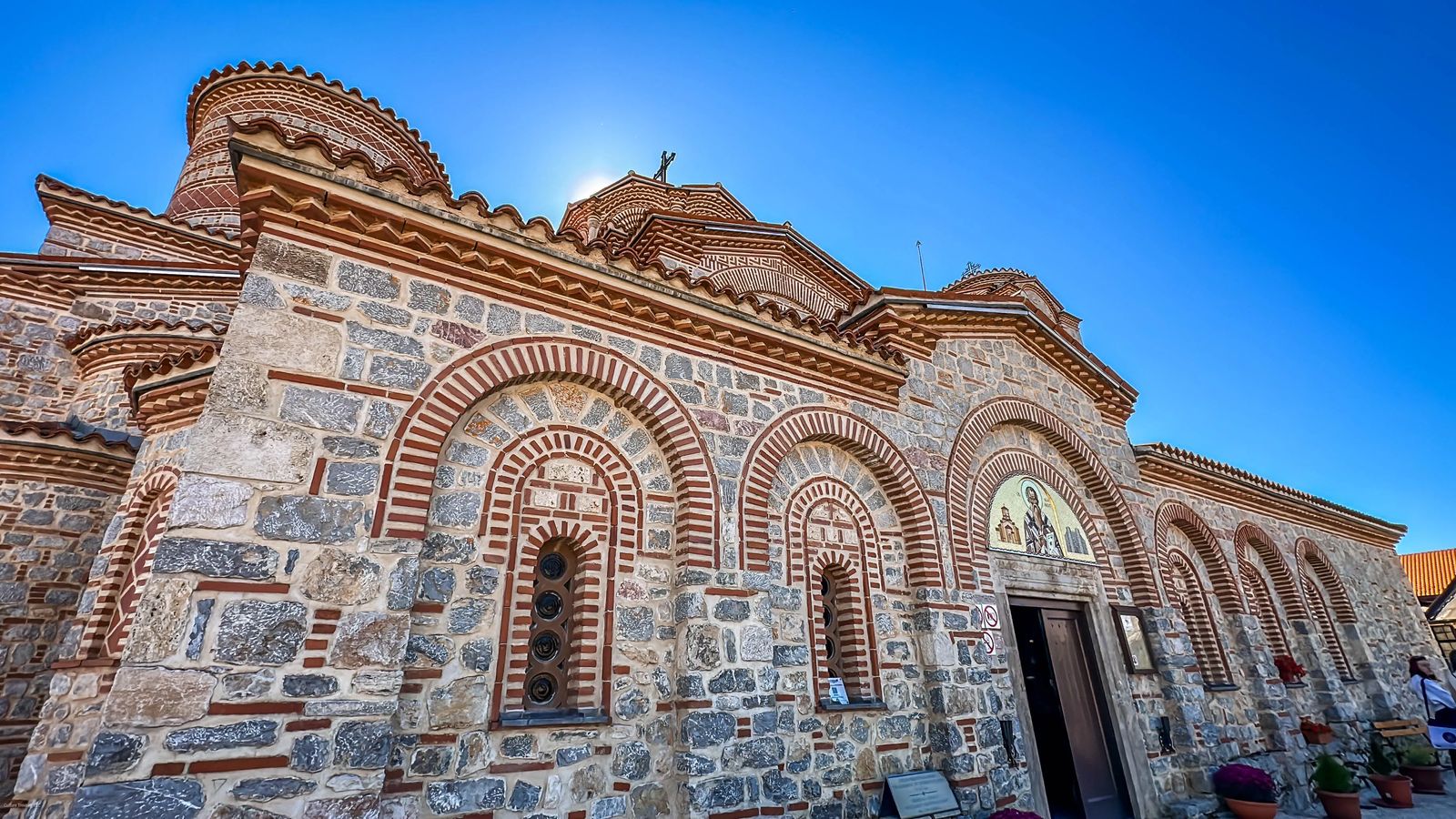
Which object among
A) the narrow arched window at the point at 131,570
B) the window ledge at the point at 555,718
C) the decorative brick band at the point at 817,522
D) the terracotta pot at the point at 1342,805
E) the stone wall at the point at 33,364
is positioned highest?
the stone wall at the point at 33,364

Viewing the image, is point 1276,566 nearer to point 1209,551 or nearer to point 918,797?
point 1209,551

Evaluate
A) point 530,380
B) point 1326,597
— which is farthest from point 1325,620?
point 530,380

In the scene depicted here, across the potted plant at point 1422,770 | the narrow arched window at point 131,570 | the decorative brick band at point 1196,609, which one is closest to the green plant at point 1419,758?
the potted plant at point 1422,770

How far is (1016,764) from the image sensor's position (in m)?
5.77

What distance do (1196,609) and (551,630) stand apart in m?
9.27

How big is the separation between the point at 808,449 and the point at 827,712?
2.19 meters

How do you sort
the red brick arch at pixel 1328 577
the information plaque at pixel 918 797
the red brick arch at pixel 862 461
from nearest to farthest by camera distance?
A: the information plaque at pixel 918 797
the red brick arch at pixel 862 461
the red brick arch at pixel 1328 577

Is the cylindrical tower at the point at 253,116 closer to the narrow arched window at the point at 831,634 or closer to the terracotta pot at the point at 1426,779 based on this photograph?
the narrow arched window at the point at 831,634

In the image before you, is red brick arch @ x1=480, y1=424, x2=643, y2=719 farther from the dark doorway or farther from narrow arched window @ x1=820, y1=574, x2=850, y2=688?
the dark doorway

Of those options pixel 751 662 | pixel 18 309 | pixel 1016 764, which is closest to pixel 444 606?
pixel 751 662

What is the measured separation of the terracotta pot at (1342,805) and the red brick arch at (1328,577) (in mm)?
5984

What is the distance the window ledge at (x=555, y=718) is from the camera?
12.4 feet

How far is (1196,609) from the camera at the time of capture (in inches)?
359

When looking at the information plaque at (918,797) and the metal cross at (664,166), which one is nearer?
the information plaque at (918,797)
